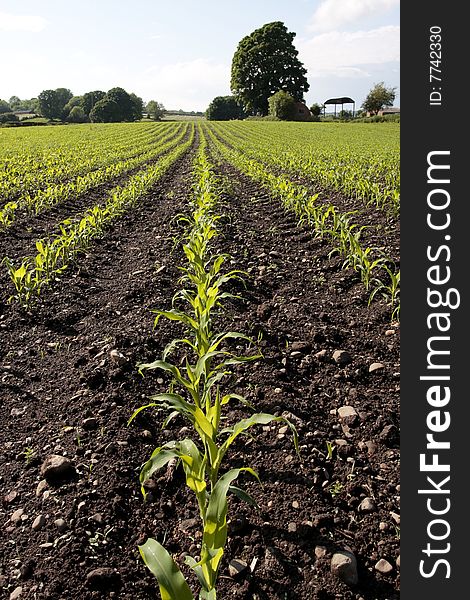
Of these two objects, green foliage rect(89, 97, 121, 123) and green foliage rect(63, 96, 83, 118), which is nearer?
green foliage rect(89, 97, 121, 123)

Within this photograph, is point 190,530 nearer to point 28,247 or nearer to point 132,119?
point 28,247

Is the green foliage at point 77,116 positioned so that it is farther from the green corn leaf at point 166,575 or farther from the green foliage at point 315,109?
the green corn leaf at point 166,575

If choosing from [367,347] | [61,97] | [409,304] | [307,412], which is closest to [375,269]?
[367,347]

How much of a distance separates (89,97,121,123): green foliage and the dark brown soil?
82914mm

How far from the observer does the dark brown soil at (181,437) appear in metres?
1.95

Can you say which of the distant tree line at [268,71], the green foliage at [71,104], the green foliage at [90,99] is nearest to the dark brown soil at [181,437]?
the distant tree line at [268,71]

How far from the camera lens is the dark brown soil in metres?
1.95

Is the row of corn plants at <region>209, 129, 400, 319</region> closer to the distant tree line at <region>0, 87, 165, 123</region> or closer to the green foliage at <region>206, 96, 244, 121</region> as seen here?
the distant tree line at <region>0, 87, 165, 123</region>

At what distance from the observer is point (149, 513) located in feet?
7.41

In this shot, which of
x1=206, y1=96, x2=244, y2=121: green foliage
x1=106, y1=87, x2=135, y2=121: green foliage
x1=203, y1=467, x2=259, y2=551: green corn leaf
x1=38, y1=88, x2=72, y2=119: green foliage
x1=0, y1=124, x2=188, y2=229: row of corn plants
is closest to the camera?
x1=203, y1=467, x2=259, y2=551: green corn leaf

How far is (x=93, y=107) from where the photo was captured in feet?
271

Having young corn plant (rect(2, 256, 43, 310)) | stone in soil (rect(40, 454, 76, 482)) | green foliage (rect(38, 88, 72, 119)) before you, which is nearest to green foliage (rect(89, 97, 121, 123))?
green foliage (rect(38, 88, 72, 119))

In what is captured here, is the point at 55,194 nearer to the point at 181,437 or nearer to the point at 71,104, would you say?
the point at 181,437

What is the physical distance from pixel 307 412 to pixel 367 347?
103 centimetres
